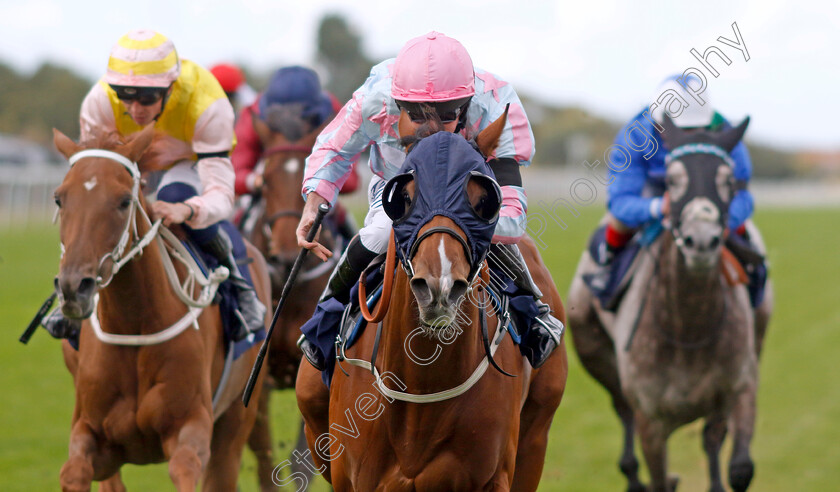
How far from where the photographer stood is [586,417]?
390 inches

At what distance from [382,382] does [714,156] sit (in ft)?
9.66

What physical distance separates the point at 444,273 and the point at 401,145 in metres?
0.80

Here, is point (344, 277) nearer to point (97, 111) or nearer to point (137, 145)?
point (137, 145)

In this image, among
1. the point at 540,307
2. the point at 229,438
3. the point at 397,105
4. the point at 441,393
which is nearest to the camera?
the point at 441,393

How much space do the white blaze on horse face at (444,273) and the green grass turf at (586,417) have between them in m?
2.32

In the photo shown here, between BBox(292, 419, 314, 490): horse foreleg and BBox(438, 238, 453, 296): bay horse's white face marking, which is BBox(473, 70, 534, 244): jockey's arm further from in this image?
BBox(292, 419, 314, 490): horse foreleg

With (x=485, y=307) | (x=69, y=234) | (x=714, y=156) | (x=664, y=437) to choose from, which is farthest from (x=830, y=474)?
(x=69, y=234)

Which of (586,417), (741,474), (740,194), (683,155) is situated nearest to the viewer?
(741,474)

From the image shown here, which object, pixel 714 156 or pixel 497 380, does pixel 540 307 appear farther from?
pixel 714 156

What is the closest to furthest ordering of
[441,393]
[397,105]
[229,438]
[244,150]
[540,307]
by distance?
[441,393] → [397,105] → [540,307] → [229,438] → [244,150]

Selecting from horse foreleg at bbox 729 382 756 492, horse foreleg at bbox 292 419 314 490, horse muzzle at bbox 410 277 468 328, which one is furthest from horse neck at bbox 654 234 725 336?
horse muzzle at bbox 410 277 468 328

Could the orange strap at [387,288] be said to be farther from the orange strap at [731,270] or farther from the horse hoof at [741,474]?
the orange strap at [731,270]

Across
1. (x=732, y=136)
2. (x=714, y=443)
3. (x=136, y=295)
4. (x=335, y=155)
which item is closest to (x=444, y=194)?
(x=335, y=155)

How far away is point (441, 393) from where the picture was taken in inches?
126
